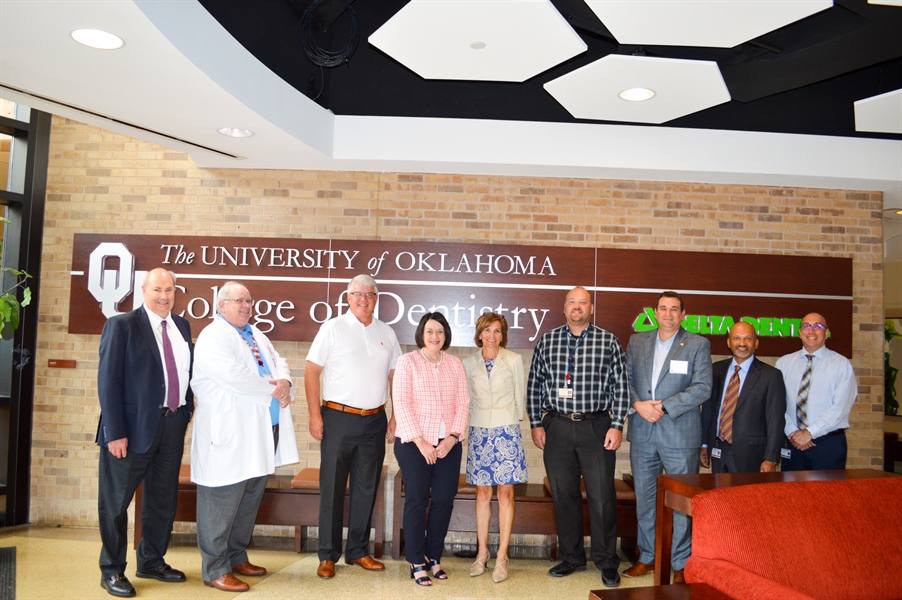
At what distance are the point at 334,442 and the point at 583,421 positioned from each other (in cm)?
163

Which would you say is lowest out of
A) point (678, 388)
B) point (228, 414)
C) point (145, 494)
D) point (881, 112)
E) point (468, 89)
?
point (145, 494)

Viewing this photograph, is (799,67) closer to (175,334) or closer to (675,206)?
(675,206)

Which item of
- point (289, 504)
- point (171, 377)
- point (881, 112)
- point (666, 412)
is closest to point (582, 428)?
point (666, 412)

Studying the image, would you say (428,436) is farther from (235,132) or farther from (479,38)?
(235,132)

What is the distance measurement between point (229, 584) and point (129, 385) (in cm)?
134

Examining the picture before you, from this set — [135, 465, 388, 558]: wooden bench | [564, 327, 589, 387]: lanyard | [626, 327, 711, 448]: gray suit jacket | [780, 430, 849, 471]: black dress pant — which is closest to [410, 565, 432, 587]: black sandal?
[135, 465, 388, 558]: wooden bench

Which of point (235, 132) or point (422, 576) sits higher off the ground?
point (235, 132)

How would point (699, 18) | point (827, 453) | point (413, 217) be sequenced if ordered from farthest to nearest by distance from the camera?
point (413, 217)
point (827, 453)
point (699, 18)

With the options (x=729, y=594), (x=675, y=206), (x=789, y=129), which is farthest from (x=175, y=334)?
(x=789, y=129)

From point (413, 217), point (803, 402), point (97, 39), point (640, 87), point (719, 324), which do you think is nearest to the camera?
point (97, 39)

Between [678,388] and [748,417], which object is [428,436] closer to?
[678,388]

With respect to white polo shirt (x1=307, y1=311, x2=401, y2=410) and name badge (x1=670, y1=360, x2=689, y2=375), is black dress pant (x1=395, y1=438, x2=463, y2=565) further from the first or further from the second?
name badge (x1=670, y1=360, x2=689, y2=375)

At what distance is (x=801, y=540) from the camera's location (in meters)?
2.66

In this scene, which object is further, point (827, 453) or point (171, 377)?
point (827, 453)
